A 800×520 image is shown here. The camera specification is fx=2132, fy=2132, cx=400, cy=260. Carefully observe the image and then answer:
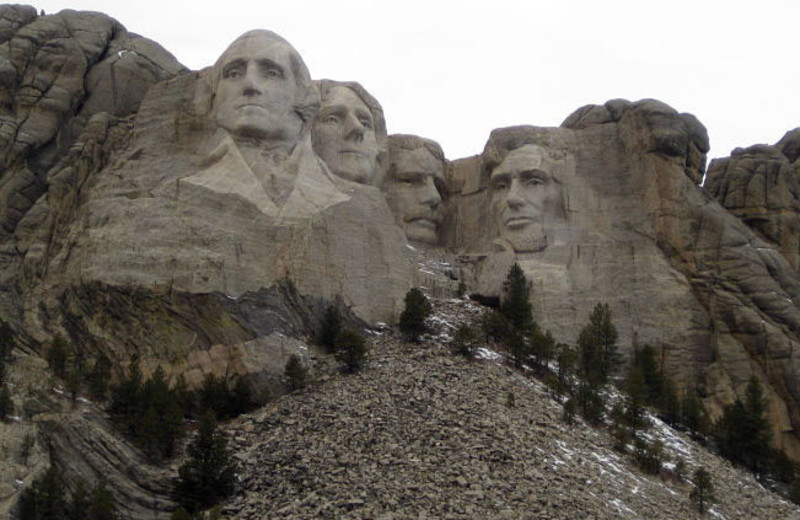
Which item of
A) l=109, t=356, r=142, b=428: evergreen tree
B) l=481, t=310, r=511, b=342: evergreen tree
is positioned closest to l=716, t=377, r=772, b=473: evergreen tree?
l=481, t=310, r=511, b=342: evergreen tree

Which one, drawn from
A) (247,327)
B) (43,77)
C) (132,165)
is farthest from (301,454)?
(43,77)

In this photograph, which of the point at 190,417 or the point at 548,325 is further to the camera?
the point at 548,325

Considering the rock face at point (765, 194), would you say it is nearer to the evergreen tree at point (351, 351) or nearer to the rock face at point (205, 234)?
the rock face at point (205, 234)

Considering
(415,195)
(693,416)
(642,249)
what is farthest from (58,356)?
(642,249)

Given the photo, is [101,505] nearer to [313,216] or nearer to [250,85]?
[313,216]

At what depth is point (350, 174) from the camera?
A: 154 feet

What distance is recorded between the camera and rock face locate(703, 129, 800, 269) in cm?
4862

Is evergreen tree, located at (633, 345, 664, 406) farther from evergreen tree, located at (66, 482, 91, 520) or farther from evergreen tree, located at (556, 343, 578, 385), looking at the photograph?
evergreen tree, located at (66, 482, 91, 520)

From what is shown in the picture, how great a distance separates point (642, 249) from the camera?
1854 inches

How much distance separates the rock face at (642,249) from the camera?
45469 mm

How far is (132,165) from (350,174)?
5.04 meters

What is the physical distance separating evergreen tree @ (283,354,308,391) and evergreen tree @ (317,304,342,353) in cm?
144

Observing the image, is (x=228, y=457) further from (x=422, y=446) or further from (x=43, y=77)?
(x=43, y=77)

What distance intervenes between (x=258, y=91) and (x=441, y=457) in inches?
421
